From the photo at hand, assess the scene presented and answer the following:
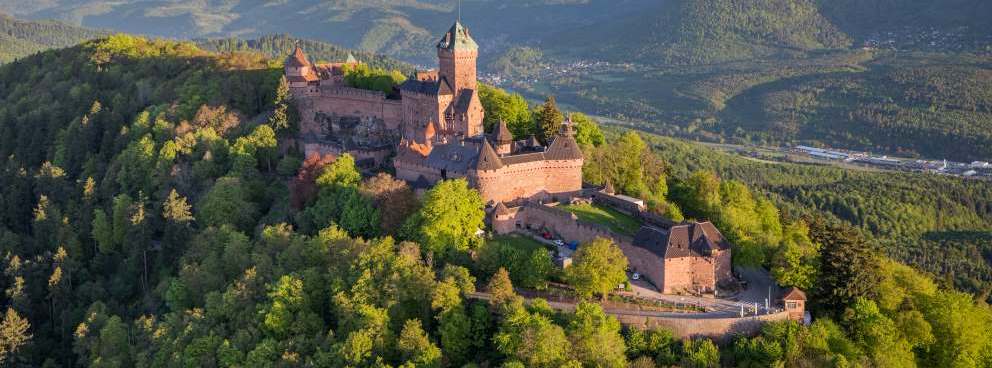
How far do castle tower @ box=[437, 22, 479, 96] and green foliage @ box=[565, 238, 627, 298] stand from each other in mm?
27169

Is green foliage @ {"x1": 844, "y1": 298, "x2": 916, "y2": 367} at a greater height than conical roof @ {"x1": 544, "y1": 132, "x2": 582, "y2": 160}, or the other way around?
conical roof @ {"x1": 544, "y1": 132, "x2": 582, "y2": 160}

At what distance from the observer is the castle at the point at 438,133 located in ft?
239

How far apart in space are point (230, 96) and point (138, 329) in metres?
35.1

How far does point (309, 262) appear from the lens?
7000 centimetres

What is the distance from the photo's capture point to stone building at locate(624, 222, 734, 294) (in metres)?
60.9

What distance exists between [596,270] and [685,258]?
6.31 metres

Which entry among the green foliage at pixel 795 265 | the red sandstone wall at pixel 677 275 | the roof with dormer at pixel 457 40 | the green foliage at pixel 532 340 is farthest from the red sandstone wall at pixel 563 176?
the green foliage at pixel 532 340

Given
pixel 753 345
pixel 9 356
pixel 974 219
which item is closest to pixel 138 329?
pixel 9 356

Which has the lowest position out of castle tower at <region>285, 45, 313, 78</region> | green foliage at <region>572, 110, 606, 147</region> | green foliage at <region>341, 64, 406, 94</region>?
green foliage at <region>572, 110, 606, 147</region>

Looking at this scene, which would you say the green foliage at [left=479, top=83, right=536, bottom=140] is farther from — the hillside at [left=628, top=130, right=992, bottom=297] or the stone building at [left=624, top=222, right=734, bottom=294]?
the stone building at [left=624, top=222, right=734, bottom=294]

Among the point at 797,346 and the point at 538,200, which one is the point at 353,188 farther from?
the point at 797,346

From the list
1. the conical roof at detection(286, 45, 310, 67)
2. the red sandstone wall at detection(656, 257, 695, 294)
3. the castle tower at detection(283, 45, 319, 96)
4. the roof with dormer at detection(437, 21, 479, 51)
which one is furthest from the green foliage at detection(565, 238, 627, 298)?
the conical roof at detection(286, 45, 310, 67)

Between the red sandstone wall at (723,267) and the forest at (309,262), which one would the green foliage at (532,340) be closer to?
the forest at (309,262)

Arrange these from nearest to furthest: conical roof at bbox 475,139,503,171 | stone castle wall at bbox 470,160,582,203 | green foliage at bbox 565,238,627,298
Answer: green foliage at bbox 565,238,627,298
conical roof at bbox 475,139,503,171
stone castle wall at bbox 470,160,582,203
